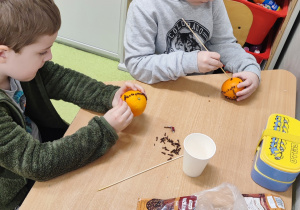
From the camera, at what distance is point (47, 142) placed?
80 cm

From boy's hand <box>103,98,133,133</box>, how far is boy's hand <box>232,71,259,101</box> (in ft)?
1.42

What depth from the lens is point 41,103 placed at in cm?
106

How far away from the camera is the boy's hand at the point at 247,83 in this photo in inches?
41.7

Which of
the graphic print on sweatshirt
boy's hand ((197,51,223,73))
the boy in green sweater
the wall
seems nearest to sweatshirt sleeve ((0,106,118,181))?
the boy in green sweater

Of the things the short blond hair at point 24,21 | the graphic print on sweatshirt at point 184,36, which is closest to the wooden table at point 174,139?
the graphic print on sweatshirt at point 184,36

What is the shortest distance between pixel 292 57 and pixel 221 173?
1042mm

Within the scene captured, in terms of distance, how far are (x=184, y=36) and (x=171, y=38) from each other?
0.07m

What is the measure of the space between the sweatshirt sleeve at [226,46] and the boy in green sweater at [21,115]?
502 millimetres

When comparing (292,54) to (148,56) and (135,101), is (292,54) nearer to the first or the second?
(148,56)

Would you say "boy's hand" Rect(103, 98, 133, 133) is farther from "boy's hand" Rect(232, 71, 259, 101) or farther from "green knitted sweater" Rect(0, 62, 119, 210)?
"boy's hand" Rect(232, 71, 259, 101)

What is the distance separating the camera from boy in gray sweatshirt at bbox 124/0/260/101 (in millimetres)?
1077

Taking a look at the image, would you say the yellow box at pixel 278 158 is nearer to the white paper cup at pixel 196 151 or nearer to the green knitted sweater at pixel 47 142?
the white paper cup at pixel 196 151

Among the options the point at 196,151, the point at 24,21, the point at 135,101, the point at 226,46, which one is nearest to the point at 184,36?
the point at 226,46

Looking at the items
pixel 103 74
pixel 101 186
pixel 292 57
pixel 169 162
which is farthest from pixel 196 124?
pixel 103 74
